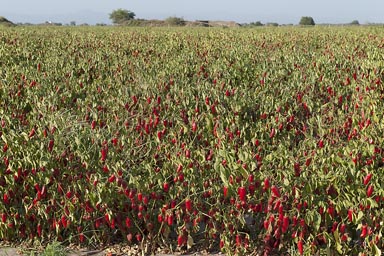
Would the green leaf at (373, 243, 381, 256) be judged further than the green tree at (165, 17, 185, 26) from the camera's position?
No

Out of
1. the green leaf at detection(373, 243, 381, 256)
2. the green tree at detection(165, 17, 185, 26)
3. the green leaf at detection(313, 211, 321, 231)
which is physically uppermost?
the green tree at detection(165, 17, 185, 26)

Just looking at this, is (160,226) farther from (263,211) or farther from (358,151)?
(358,151)

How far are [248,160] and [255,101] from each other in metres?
2.72

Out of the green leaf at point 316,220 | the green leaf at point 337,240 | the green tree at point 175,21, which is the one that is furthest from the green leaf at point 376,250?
the green tree at point 175,21

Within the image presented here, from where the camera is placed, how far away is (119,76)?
8.32m

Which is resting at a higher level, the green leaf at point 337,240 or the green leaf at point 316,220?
the green leaf at point 316,220

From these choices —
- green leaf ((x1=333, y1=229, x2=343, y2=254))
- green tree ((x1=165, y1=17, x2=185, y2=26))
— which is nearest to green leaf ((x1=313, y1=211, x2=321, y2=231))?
green leaf ((x1=333, y1=229, x2=343, y2=254))

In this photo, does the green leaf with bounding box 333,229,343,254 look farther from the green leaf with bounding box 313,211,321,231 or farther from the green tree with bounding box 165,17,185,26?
the green tree with bounding box 165,17,185,26

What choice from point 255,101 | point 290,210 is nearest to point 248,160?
point 290,210

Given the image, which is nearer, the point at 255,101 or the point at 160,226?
the point at 160,226

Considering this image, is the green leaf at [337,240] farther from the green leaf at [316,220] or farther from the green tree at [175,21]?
the green tree at [175,21]

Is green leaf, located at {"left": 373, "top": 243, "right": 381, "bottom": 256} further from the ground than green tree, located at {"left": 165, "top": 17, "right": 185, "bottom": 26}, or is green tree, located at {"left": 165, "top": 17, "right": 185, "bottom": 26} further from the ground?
green tree, located at {"left": 165, "top": 17, "right": 185, "bottom": 26}

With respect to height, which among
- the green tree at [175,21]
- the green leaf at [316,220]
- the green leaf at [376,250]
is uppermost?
the green tree at [175,21]

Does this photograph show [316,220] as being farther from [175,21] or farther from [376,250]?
[175,21]
